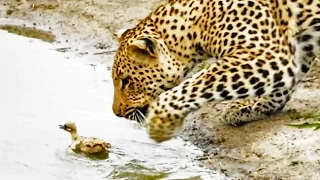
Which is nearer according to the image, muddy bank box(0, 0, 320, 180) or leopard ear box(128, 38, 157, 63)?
muddy bank box(0, 0, 320, 180)

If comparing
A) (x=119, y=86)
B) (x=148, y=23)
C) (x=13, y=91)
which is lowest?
(x=13, y=91)

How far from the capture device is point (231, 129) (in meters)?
8.82

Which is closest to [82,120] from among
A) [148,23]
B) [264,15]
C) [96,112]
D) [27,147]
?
[96,112]

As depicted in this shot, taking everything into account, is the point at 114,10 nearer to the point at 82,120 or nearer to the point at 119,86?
the point at 82,120

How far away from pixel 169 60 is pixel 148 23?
0.39 m

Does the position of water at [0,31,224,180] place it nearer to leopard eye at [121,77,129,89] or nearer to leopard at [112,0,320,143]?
leopard at [112,0,320,143]

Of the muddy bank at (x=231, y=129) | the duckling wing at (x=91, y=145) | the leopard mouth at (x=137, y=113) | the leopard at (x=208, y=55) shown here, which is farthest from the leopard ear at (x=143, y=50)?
the muddy bank at (x=231, y=129)

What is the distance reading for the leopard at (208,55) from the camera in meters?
7.75

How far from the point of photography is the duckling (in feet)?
27.5

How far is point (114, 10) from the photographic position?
41.8 ft

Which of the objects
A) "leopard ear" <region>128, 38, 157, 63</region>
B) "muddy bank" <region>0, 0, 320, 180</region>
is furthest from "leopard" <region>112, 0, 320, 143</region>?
"muddy bank" <region>0, 0, 320, 180</region>

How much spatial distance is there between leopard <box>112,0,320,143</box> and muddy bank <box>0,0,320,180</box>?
0.42 meters

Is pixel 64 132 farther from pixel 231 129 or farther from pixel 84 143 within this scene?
pixel 231 129

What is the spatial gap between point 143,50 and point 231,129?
4.01ft
